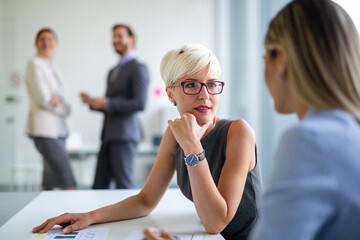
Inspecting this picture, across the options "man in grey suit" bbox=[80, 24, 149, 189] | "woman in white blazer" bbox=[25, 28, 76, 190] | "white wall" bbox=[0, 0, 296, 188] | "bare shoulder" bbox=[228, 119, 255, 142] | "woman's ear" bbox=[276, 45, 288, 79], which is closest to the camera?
"woman's ear" bbox=[276, 45, 288, 79]

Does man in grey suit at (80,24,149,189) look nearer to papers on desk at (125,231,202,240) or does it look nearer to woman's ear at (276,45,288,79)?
papers on desk at (125,231,202,240)

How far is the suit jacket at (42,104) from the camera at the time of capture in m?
3.23

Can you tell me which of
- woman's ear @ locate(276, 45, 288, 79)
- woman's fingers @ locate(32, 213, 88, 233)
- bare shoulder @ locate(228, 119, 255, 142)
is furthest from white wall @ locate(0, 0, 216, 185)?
woman's ear @ locate(276, 45, 288, 79)

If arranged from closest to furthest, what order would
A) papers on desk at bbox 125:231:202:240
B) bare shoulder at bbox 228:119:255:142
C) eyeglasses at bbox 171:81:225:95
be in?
1. papers on desk at bbox 125:231:202:240
2. bare shoulder at bbox 228:119:255:142
3. eyeglasses at bbox 171:81:225:95

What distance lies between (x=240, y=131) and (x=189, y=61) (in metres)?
0.32

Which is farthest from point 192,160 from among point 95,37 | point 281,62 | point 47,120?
point 95,37

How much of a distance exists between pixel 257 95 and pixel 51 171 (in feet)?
6.91

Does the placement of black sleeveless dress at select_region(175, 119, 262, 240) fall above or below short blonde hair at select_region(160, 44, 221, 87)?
below

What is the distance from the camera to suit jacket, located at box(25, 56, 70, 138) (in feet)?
10.6

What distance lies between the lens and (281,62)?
2.69 ft

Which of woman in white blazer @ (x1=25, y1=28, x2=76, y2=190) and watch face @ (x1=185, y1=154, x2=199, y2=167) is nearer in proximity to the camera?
watch face @ (x1=185, y1=154, x2=199, y2=167)

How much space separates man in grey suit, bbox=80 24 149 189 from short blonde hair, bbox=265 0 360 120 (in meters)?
2.33

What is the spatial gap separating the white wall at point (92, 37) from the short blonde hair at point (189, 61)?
15.6 ft

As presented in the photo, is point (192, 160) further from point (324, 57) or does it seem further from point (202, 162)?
point (324, 57)
